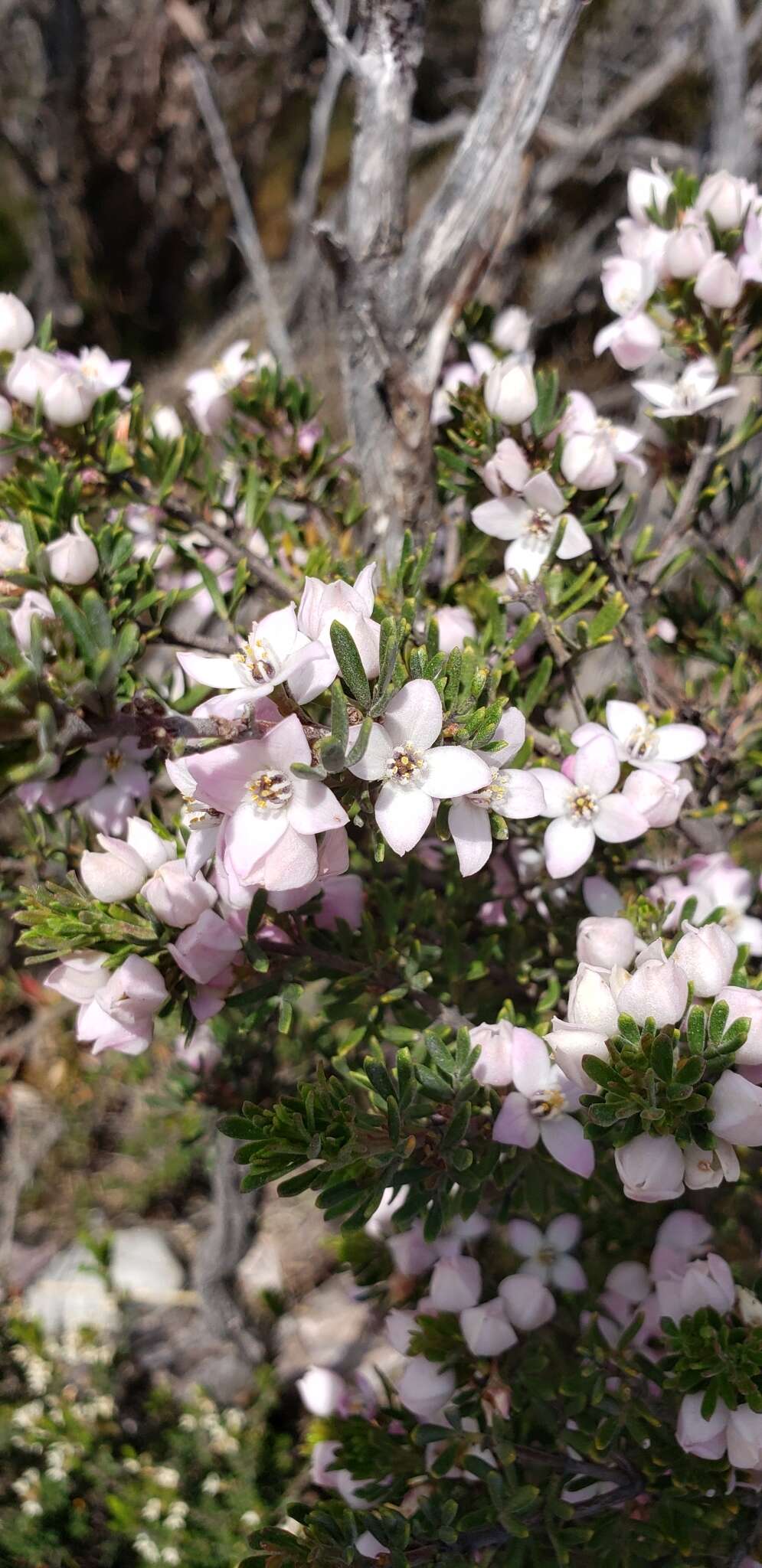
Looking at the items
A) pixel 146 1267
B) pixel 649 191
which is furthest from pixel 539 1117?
pixel 146 1267

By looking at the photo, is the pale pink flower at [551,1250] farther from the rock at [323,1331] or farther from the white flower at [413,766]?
the rock at [323,1331]

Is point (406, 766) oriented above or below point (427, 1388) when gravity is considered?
above

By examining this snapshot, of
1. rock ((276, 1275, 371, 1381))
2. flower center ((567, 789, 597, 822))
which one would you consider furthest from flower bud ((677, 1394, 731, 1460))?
Result: rock ((276, 1275, 371, 1381))

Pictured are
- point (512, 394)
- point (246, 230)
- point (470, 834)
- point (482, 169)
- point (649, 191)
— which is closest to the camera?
point (470, 834)

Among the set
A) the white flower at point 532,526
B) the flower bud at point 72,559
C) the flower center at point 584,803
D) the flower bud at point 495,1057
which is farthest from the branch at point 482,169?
the flower bud at point 495,1057

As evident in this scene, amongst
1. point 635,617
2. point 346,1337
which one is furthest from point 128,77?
point 346,1337

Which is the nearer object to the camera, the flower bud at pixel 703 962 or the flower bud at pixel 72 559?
the flower bud at pixel 703 962

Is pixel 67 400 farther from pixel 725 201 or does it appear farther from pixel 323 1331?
pixel 323 1331
